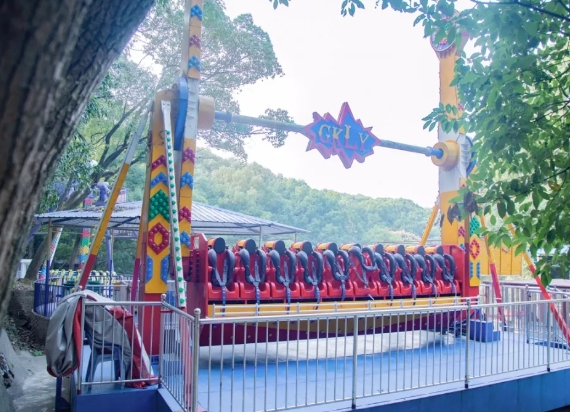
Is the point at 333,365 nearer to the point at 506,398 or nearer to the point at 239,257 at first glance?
the point at 239,257

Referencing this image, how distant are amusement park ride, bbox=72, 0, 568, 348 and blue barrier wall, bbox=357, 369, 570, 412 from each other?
1.11 m

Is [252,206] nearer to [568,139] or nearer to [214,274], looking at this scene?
[214,274]

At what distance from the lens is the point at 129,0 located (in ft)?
4.42

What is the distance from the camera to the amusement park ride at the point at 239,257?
637 centimetres

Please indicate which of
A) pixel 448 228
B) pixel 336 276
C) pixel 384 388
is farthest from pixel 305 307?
pixel 448 228

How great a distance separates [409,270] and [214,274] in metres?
3.41

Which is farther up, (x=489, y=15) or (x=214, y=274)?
(x=489, y=15)

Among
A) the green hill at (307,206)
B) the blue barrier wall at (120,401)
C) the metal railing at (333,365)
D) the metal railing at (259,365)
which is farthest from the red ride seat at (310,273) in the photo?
the green hill at (307,206)

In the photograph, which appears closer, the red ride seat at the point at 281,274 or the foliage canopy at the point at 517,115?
the foliage canopy at the point at 517,115

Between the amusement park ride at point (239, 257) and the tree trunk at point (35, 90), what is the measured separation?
4.52 metres

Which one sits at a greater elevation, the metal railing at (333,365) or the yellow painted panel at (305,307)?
the yellow painted panel at (305,307)

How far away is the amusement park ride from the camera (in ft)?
20.9

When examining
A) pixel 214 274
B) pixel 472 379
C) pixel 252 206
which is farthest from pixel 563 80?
pixel 252 206

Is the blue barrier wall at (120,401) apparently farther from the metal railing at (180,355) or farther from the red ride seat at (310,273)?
the red ride seat at (310,273)
